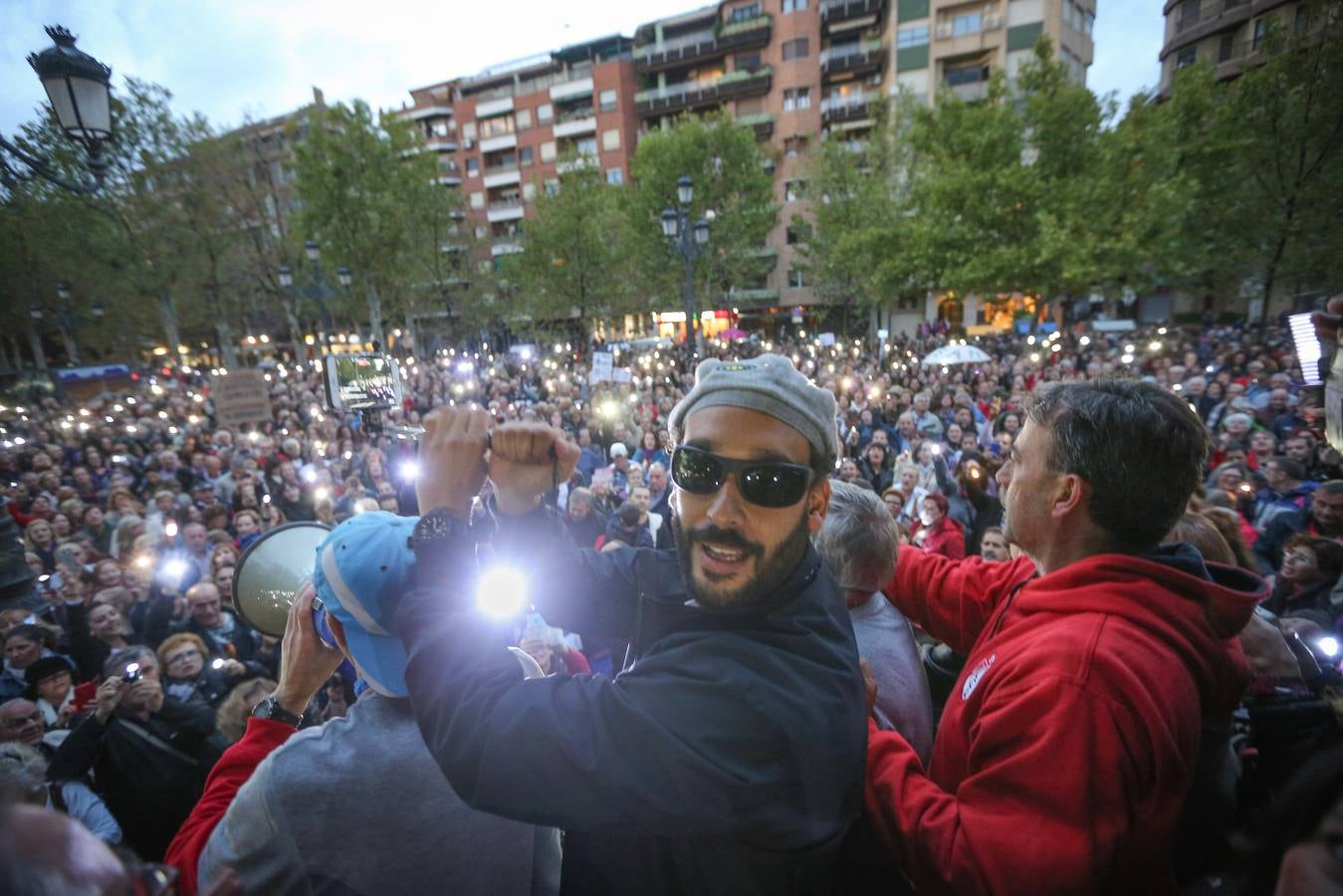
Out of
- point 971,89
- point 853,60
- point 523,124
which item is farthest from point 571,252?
point 971,89

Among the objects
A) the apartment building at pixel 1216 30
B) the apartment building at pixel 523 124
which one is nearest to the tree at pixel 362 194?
the apartment building at pixel 523 124

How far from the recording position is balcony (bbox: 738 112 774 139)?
40.6m

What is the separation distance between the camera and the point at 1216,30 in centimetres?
3475

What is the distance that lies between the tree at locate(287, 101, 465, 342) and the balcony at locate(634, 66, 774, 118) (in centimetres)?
1955

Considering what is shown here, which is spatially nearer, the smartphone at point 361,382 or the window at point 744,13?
the smartphone at point 361,382

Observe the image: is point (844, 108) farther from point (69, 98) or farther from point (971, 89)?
point (69, 98)

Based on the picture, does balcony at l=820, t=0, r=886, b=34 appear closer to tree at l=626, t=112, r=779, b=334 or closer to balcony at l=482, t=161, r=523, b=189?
tree at l=626, t=112, r=779, b=334

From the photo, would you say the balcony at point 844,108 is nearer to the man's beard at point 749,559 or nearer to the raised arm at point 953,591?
the raised arm at point 953,591

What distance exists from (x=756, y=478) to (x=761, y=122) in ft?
150

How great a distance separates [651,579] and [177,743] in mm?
3069

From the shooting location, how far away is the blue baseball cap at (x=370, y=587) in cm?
136

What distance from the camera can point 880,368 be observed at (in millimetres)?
21688

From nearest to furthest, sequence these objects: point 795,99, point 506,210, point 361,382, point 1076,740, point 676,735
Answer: point 676,735 < point 1076,740 < point 361,382 < point 795,99 < point 506,210

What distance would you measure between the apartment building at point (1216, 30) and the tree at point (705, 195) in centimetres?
2463
